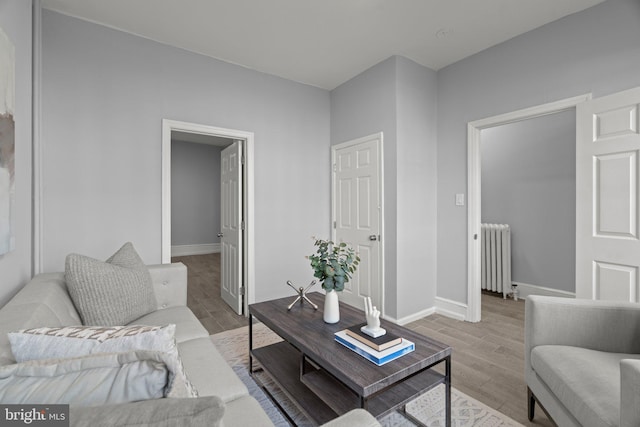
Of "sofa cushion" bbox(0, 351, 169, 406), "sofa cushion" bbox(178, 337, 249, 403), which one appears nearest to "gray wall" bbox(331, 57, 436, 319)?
"sofa cushion" bbox(178, 337, 249, 403)

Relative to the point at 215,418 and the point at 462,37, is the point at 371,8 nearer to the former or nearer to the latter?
the point at 462,37

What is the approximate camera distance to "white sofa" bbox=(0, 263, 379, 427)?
55cm

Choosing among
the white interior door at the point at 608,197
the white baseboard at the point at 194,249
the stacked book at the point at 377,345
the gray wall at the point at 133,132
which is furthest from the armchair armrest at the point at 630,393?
the white baseboard at the point at 194,249

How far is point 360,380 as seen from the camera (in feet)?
4.00

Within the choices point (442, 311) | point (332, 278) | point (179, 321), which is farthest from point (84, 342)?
point (442, 311)

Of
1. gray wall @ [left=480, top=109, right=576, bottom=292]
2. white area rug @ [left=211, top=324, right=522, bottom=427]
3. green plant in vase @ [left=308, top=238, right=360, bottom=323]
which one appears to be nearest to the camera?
white area rug @ [left=211, top=324, right=522, bottom=427]

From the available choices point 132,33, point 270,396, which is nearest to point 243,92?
point 132,33

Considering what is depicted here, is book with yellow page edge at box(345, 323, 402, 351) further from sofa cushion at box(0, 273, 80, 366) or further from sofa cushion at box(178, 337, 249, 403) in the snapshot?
sofa cushion at box(0, 273, 80, 366)

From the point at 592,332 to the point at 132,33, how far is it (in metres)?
4.02

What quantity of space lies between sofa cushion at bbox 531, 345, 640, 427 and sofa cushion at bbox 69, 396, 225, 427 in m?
1.38

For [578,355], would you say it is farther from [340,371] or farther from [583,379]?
[340,371]

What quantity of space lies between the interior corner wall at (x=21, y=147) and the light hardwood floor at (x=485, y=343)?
1639 mm

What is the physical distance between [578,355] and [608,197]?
4.44 ft

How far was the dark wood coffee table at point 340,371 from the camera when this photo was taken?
1.29 meters
